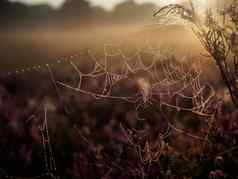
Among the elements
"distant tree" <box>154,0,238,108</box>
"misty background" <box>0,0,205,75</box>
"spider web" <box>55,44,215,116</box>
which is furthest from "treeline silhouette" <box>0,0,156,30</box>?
"distant tree" <box>154,0,238,108</box>

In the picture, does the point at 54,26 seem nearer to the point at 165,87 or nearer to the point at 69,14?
the point at 69,14

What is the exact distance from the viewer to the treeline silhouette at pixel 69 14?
3769cm

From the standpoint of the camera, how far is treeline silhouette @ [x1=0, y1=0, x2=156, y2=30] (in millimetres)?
37688

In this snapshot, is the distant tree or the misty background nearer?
the distant tree

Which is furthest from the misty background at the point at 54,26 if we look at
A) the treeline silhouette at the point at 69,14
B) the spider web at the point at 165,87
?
the spider web at the point at 165,87

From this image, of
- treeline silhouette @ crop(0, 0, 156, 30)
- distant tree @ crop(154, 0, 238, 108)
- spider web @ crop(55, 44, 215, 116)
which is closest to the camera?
distant tree @ crop(154, 0, 238, 108)

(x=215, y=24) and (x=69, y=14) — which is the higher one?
(x=215, y=24)

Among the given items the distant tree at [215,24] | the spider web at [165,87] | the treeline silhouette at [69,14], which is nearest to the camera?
the distant tree at [215,24]

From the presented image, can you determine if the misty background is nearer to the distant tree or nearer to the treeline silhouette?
the treeline silhouette

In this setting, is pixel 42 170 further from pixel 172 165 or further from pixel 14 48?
pixel 14 48

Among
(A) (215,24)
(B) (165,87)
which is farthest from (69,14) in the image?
(A) (215,24)

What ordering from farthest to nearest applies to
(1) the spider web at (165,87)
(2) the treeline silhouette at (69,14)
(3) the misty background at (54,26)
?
(2) the treeline silhouette at (69,14)
(3) the misty background at (54,26)
(1) the spider web at (165,87)

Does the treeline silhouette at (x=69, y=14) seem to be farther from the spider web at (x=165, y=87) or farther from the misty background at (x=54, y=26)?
the spider web at (x=165, y=87)

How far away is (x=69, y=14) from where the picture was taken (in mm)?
38094
